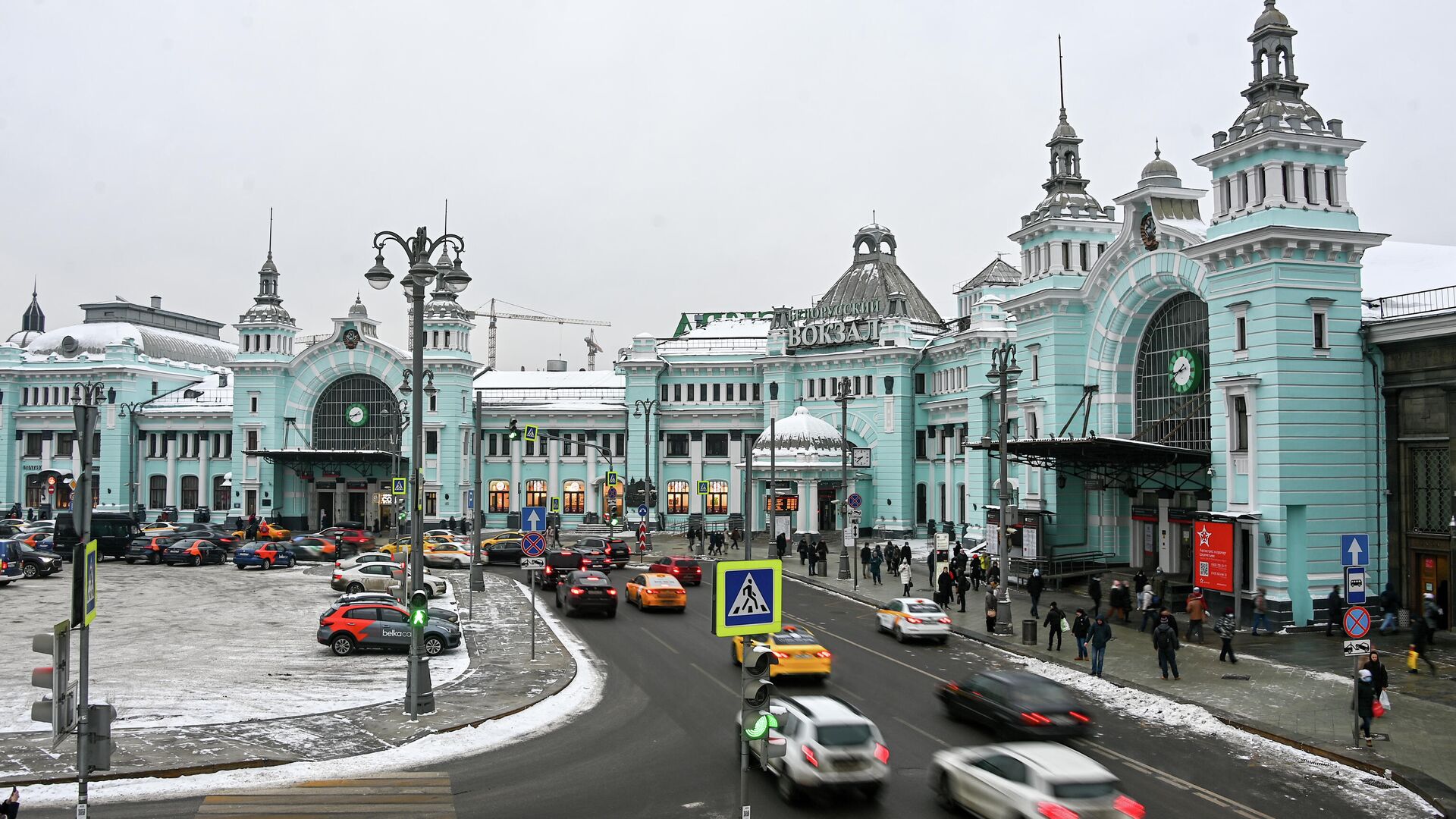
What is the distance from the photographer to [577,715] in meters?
21.4

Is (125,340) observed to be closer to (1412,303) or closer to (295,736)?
(295,736)

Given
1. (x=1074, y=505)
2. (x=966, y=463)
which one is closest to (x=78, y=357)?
(x=966, y=463)

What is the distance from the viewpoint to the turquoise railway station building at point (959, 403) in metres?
32.9

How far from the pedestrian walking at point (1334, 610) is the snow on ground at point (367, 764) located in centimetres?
2167

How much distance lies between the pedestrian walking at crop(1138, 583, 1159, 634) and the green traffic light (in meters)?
22.7

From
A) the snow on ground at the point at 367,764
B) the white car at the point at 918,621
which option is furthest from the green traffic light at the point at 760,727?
the white car at the point at 918,621

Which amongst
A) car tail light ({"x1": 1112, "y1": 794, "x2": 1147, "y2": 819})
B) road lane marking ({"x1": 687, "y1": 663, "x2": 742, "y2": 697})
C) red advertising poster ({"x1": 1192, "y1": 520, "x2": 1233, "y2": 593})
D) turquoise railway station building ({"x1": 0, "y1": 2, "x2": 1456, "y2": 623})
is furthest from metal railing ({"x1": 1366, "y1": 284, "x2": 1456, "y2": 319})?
car tail light ({"x1": 1112, "y1": 794, "x2": 1147, "y2": 819})

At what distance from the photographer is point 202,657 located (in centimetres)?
2669

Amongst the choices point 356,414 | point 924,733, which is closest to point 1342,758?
point 924,733

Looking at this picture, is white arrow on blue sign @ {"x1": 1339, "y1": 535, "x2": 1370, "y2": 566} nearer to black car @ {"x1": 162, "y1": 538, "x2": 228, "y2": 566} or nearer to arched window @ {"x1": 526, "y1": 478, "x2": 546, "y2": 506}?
black car @ {"x1": 162, "y1": 538, "x2": 228, "y2": 566}

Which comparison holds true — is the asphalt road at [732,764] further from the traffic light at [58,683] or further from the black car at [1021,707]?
the traffic light at [58,683]

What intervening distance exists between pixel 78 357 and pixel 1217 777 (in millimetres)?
92918

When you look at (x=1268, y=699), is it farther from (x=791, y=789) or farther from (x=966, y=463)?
(x=966, y=463)

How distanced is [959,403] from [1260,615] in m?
34.2
